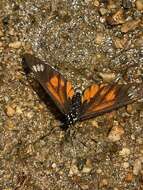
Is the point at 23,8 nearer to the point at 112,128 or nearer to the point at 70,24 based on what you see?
the point at 70,24

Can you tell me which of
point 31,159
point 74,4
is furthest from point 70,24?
point 31,159

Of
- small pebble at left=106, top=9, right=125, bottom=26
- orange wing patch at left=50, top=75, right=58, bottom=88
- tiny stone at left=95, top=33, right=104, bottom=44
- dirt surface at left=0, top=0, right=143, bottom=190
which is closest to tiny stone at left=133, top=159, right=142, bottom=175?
dirt surface at left=0, top=0, right=143, bottom=190

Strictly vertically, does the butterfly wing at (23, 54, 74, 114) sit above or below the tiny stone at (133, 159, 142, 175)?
above

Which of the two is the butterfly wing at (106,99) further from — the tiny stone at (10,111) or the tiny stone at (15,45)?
the tiny stone at (15,45)

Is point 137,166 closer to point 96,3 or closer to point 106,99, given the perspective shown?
point 106,99

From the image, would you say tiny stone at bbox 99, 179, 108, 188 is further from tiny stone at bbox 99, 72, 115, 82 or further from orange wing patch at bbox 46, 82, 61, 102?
tiny stone at bbox 99, 72, 115, 82
